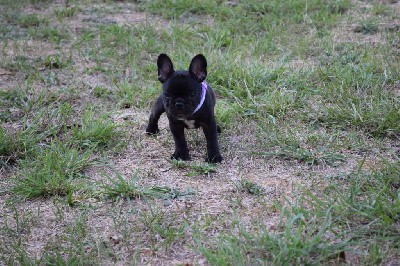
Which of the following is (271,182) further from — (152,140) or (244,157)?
(152,140)

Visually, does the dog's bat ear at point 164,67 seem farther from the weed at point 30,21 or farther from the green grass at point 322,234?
the weed at point 30,21

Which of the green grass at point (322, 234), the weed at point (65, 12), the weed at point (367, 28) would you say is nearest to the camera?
the green grass at point (322, 234)

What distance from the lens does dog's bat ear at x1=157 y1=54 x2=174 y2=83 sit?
4.65 m

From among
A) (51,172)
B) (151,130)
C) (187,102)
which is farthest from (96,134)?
(187,102)

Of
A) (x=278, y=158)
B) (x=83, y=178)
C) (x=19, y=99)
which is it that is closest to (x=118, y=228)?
(x=83, y=178)

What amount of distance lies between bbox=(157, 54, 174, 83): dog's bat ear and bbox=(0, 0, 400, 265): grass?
72cm

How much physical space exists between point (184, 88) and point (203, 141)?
33.1 inches

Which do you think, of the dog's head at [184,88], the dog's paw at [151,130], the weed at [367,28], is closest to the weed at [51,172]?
the dog's paw at [151,130]

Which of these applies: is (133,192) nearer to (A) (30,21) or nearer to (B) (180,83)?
(B) (180,83)

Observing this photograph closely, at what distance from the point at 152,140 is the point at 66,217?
56.4 inches

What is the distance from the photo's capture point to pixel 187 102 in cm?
449

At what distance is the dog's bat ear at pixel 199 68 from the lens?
458cm

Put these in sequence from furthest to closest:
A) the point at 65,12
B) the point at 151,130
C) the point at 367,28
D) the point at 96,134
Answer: the point at 65,12 < the point at 367,28 < the point at 151,130 < the point at 96,134

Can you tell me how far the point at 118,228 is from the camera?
3.84 m
